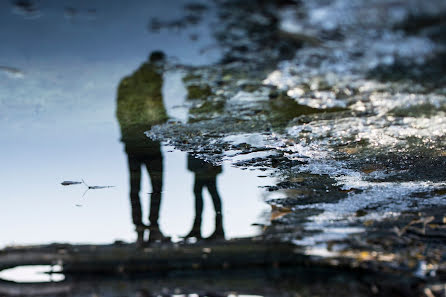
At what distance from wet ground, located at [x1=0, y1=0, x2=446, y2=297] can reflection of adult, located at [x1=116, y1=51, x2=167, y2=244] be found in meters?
0.02

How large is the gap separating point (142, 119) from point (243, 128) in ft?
3.03

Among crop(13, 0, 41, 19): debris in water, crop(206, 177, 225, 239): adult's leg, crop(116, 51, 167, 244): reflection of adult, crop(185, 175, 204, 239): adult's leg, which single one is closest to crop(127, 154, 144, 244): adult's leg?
crop(116, 51, 167, 244): reflection of adult

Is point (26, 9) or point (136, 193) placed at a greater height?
point (26, 9)

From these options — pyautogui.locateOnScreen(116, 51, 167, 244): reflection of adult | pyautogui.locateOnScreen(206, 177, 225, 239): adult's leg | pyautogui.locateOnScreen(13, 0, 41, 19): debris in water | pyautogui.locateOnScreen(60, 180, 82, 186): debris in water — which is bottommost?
pyautogui.locateOnScreen(206, 177, 225, 239): adult's leg

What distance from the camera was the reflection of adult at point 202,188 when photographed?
7.55 feet

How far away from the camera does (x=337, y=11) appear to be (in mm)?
2127

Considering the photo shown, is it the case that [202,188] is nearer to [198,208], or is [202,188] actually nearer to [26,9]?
[198,208]

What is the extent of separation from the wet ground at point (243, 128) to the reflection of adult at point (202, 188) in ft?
0.06

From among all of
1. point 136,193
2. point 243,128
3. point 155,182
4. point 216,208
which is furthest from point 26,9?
point 243,128

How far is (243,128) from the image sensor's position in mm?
3727

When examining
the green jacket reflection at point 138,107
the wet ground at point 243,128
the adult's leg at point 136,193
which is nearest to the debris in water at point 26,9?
the wet ground at point 243,128

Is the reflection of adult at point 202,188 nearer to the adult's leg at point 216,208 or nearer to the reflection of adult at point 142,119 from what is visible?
the adult's leg at point 216,208

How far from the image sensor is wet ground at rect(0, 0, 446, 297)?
2.11 m

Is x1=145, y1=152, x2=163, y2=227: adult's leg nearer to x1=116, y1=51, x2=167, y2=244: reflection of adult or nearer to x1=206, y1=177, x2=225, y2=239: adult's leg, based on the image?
x1=116, y1=51, x2=167, y2=244: reflection of adult
